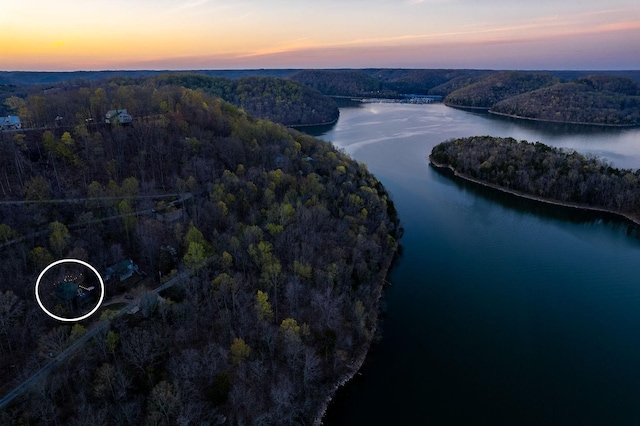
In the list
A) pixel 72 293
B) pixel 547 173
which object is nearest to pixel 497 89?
pixel 547 173

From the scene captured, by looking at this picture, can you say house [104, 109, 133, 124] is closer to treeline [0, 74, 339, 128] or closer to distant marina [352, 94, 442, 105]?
treeline [0, 74, 339, 128]

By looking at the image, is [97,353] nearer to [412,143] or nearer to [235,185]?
[235,185]

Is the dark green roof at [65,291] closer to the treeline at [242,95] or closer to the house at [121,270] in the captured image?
the house at [121,270]

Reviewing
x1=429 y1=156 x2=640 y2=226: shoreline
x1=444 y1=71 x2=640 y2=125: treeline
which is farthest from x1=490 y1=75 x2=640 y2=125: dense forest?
x1=429 y1=156 x2=640 y2=226: shoreline

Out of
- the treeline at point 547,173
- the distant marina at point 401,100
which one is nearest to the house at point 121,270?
the treeline at point 547,173

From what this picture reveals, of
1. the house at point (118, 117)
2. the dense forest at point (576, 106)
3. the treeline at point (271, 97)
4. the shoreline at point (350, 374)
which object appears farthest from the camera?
the dense forest at point (576, 106)

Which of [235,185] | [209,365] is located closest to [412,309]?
[209,365]

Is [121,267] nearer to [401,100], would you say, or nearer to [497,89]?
[497,89]
